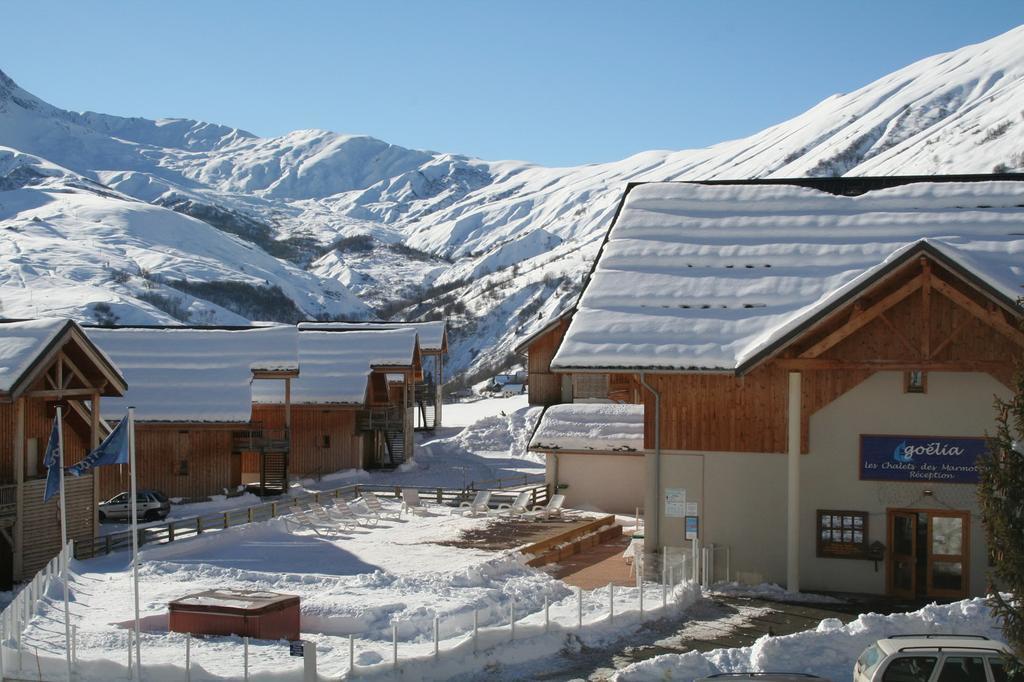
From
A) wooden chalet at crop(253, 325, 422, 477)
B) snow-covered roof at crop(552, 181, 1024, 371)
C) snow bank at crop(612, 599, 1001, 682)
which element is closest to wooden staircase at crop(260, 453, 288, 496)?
wooden chalet at crop(253, 325, 422, 477)

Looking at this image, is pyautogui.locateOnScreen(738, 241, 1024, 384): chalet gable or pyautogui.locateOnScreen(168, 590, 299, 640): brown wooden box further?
pyautogui.locateOnScreen(738, 241, 1024, 384): chalet gable

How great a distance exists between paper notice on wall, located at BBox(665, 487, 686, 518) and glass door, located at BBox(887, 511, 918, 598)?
4.30 meters

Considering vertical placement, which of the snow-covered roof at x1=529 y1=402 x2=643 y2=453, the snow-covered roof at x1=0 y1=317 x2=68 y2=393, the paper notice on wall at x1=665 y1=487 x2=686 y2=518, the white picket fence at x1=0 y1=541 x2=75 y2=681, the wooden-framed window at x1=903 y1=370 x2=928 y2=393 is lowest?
the white picket fence at x1=0 y1=541 x2=75 y2=681

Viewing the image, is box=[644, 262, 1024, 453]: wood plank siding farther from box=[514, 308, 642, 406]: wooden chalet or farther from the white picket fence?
box=[514, 308, 642, 406]: wooden chalet

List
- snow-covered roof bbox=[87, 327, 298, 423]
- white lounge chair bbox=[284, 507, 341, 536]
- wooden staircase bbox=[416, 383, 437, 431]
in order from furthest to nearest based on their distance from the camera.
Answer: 1. wooden staircase bbox=[416, 383, 437, 431]
2. snow-covered roof bbox=[87, 327, 298, 423]
3. white lounge chair bbox=[284, 507, 341, 536]

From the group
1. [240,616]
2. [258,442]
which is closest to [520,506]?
[258,442]

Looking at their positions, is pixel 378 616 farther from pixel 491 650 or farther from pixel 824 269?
pixel 824 269

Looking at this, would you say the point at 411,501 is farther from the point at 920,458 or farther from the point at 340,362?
the point at 920,458

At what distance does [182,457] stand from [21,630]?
2341 cm

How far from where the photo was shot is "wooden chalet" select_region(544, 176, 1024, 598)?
23312 mm

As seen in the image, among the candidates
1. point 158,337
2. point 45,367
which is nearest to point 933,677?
point 45,367

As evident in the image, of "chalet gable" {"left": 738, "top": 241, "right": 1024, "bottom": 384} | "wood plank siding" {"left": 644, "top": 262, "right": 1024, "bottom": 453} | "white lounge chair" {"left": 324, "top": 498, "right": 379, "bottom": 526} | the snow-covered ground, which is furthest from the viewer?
"white lounge chair" {"left": 324, "top": 498, "right": 379, "bottom": 526}

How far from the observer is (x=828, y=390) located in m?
24.6

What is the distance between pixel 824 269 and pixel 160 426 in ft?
82.9
